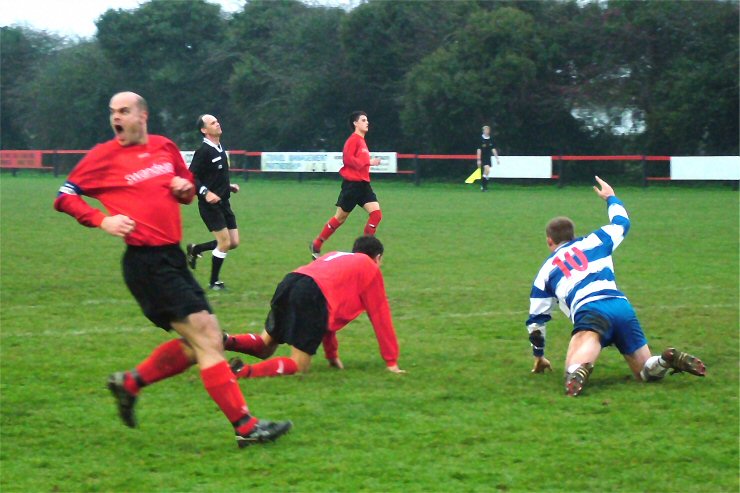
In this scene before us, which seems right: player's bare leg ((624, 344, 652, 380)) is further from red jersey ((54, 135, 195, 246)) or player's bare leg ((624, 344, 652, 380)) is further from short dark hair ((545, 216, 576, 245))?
red jersey ((54, 135, 195, 246))

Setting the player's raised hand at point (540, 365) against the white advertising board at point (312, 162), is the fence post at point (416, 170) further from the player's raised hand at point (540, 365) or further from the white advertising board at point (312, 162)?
the player's raised hand at point (540, 365)

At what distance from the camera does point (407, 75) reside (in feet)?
124

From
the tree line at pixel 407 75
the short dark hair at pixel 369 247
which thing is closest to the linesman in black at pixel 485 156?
the tree line at pixel 407 75

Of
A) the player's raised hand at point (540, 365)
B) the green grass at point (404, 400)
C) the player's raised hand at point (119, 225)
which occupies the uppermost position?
the player's raised hand at point (119, 225)

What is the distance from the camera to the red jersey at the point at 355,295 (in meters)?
6.88

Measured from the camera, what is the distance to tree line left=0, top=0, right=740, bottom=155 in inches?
1277

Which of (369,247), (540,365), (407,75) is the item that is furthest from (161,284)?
(407,75)

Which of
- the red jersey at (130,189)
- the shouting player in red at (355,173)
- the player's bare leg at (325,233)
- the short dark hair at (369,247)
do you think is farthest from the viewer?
the shouting player in red at (355,173)

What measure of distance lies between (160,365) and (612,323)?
2891 millimetres

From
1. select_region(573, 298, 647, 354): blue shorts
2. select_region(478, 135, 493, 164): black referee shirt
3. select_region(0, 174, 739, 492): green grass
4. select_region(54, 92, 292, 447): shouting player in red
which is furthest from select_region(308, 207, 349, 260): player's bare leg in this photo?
select_region(478, 135, 493, 164): black referee shirt

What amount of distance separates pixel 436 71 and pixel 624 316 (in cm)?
3023

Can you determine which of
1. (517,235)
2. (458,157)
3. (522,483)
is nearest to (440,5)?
(458,157)

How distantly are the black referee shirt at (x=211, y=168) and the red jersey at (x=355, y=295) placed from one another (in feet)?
15.0

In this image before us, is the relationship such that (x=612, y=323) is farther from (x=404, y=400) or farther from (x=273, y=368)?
(x=273, y=368)
